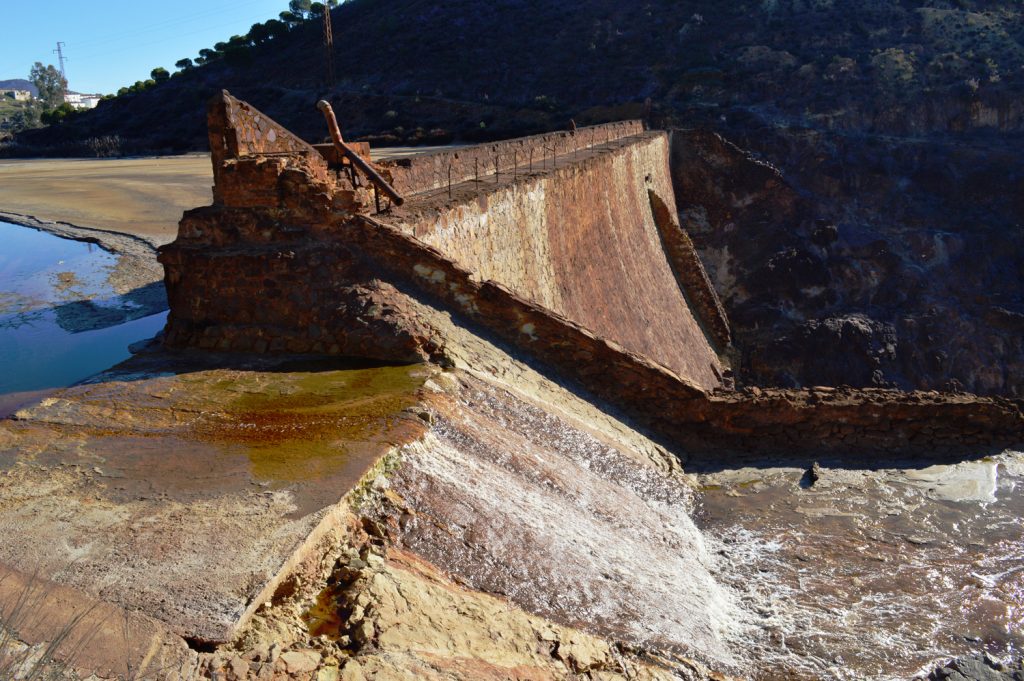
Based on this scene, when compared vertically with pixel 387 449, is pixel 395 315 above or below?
above

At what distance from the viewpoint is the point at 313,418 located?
539 cm

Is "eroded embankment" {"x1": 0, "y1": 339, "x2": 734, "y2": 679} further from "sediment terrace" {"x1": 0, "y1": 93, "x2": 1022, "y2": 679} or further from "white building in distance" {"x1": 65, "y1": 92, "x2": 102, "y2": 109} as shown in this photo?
"white building in distance" {"x1": 65, "y1": 92, "x2": 102, "y2": 109}

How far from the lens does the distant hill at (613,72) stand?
94.0 feet

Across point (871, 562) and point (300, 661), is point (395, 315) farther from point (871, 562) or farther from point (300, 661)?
point (871, 562)

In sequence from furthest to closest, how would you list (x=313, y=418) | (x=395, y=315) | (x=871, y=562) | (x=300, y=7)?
(x=300, y=7) → (x=395, y=315) → (x=871, y=562) → (x=313, y=418)

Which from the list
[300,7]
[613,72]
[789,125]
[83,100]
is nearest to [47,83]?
[300,7]

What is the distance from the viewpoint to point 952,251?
2253 centimetres

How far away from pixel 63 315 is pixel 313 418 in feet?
20.0

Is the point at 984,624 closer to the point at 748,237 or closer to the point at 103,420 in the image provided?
the point at 103,420

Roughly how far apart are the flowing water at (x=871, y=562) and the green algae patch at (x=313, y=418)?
255 centimetres

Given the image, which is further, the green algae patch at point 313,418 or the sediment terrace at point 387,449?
the green algae patch at point 313,418

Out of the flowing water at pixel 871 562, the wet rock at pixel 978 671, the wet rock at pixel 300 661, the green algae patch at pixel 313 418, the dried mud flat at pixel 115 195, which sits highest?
the dried mud flat at pixel 115 195

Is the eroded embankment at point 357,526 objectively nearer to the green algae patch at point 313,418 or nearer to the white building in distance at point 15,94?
the green algae patch at point 313,418

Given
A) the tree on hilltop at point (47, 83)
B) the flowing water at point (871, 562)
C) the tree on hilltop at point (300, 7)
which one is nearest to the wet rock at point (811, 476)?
the flowing water at point (871, 562)
